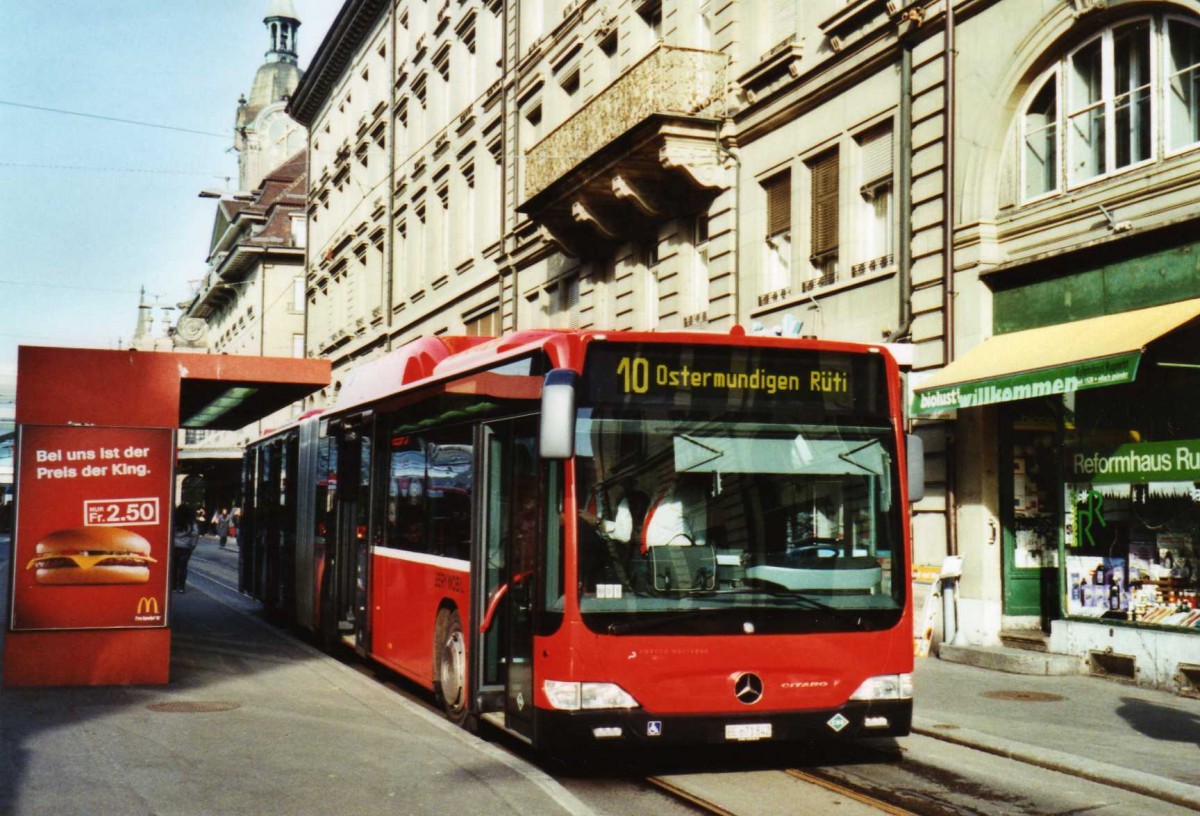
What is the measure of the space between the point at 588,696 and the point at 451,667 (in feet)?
9.27

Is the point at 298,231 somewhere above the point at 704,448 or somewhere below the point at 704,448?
above

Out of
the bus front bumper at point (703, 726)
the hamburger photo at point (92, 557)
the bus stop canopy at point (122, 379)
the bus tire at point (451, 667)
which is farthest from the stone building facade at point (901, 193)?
the hamburger photo at point (92, 557)

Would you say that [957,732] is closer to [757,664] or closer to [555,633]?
[757,664]

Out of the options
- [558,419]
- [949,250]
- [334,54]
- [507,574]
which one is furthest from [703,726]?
→ [334,54]

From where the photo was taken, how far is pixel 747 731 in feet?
27.3

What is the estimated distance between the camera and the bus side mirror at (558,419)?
311 inches

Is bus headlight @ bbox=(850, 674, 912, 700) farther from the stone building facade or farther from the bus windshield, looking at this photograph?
the stone building facade

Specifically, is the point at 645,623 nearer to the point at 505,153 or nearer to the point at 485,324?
the point at 505,153

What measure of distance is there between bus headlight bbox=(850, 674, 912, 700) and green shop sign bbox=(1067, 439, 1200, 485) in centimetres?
524

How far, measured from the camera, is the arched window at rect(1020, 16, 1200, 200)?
13359 millimetres

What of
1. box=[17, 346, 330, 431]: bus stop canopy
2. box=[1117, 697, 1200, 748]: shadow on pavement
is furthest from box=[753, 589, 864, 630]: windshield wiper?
box=[17, 346, 330, 431]: bus stop canopy

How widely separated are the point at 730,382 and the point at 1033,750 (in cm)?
328

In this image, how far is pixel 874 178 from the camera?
18172mm

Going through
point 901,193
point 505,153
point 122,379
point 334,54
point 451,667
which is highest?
point 334,54
